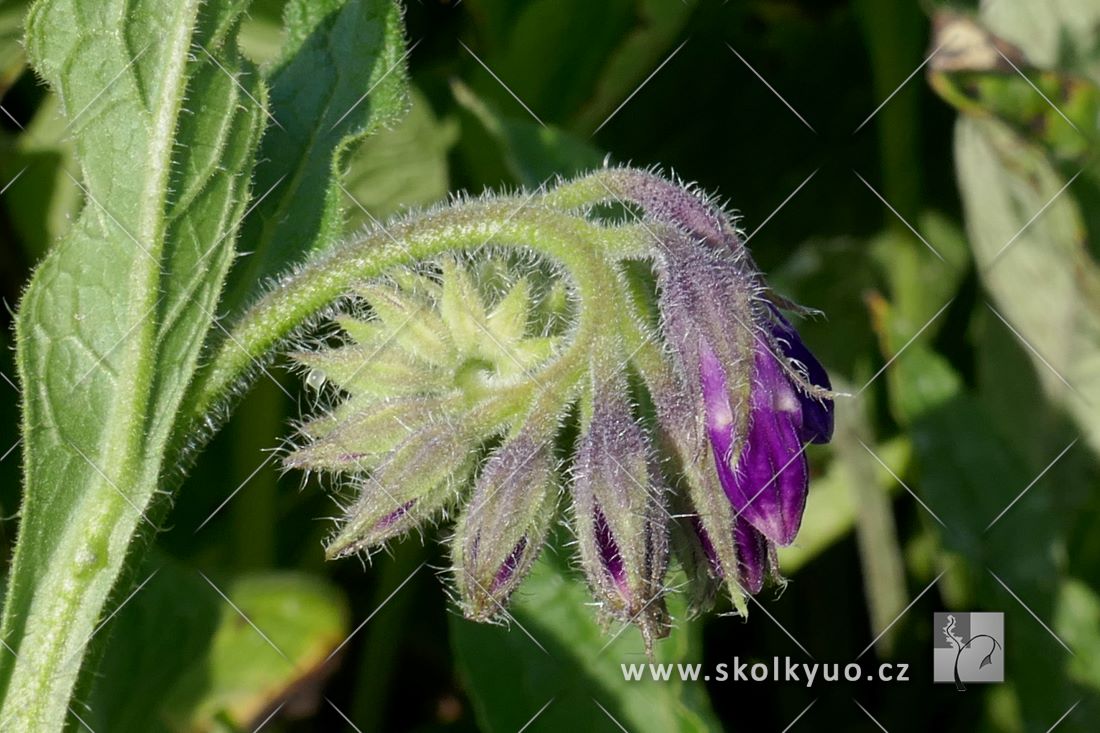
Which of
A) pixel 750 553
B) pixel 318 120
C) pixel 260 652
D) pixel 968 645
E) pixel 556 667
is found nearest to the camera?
pixel 750 553

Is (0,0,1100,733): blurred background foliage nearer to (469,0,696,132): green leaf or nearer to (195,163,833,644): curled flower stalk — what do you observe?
(469,0,696,132): green leaf

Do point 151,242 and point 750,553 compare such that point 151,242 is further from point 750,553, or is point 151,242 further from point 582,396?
point 750,553

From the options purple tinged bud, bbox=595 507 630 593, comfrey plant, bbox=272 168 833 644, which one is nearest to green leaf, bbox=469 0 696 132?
comfrey plant, bbox=272 168 833 644

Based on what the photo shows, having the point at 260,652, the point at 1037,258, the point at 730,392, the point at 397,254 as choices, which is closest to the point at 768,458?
the point at 730,392

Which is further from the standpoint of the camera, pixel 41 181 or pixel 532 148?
pixel 41 181

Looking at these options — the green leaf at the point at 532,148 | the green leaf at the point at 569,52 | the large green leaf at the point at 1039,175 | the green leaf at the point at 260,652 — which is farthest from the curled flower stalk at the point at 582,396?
the green leaf at the point at 569,52

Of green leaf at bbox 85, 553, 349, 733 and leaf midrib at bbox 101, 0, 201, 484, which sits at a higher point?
leaf midrib at bbox 101, 0, 201, 484

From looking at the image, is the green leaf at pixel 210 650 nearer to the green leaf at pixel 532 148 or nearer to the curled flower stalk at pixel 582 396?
the curled flower stalk at pixel 582 396

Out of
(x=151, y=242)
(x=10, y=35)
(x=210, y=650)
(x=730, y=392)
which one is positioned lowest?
(x=210, y=650)
